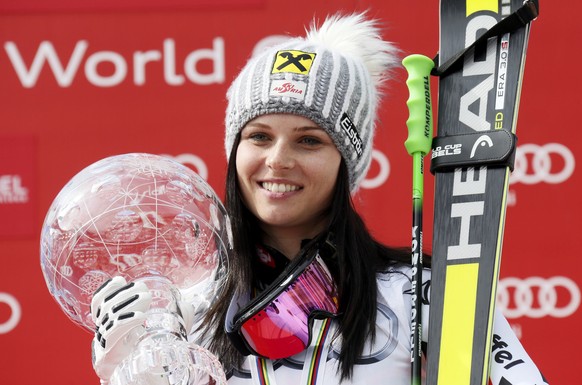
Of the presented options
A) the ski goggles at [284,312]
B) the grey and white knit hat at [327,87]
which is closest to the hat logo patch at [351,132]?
the grey and white knit hat at [327,87]

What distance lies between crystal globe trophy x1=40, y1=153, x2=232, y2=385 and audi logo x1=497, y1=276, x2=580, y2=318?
57.1 inches

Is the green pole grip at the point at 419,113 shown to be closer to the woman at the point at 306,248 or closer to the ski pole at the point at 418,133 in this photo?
the ski pole at the point at 418,133

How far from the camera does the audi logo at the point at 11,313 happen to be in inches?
125

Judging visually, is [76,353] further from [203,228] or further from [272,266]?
[203,228]

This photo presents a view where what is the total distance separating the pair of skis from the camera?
2100mm

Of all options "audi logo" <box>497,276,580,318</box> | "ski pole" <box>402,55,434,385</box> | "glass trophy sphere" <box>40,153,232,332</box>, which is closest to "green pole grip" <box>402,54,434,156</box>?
"ski pole" <box>402,55,434,385</box>

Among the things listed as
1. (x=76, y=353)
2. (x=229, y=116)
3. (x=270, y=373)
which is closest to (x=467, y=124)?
(x=229, y=116)

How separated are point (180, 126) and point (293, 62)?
39.7 inches

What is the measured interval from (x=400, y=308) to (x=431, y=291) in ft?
0.25

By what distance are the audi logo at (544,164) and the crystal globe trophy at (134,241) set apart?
1.48 metres

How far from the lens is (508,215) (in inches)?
125

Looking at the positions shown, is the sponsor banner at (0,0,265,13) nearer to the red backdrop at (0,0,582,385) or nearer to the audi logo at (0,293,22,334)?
the red backdrop at (0,0,582,385)

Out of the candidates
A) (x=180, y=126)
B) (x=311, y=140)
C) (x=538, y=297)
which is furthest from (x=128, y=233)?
(x=538, y=297)

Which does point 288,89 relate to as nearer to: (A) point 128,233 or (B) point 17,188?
(A) point 128,233
